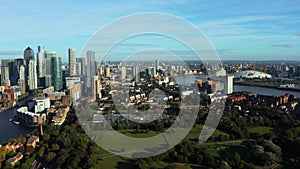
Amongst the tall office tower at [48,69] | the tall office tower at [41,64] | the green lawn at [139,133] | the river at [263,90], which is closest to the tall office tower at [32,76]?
the tall office tower at [48,69]

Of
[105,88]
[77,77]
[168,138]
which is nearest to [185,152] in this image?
[168,138]

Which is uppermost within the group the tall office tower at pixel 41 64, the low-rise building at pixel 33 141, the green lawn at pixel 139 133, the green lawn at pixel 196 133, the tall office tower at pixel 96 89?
the tall office tower at pixel 41 64

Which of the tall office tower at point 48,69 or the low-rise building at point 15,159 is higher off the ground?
the tall office tower at point 48,69

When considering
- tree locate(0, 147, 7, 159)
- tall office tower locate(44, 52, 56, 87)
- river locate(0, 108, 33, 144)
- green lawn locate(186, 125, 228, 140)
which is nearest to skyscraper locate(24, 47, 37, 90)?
tall office tower locate(44, 52, 56, 87)

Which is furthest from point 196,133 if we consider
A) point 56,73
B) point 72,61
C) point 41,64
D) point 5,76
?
point 41,64

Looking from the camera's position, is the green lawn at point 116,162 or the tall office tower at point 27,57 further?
the tall office tower at point 27,57

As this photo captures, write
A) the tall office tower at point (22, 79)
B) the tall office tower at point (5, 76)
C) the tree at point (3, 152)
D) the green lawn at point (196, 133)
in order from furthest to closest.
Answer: the tall office tower at point (5, 76) < the tall office tower at point (22, 79) < the green lawn at point (196, 133) < the tree at point (3, 152)

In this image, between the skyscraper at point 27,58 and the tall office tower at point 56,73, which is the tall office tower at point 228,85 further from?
the skyscraper at point 27,58

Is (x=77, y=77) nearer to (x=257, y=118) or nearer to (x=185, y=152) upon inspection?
(x=257, y=118)

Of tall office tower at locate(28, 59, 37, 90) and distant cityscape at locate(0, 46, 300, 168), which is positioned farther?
tall office tower at locate(28, 59, 37, 90)

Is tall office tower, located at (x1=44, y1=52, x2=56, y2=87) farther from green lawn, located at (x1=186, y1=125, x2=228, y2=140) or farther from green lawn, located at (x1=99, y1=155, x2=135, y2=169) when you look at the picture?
green lawn, located at (x1=99, y1=155, x2=135, y2=169)
